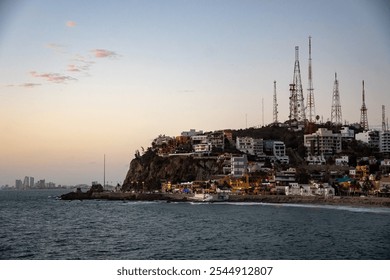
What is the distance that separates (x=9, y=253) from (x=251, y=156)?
3035 cm

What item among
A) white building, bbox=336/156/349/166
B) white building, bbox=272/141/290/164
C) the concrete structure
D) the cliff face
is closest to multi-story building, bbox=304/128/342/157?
white building, bbox=336/156/349/166

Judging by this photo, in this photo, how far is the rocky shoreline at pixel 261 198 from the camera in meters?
25.8

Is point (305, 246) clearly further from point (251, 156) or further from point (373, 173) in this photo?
point (251, 156)

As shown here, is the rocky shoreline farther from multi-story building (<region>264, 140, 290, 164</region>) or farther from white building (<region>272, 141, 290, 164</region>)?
white building (<region>272, 141, 290, 164</region>)

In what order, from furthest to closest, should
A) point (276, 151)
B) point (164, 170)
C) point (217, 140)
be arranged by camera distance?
point (217, 140), point (164, 170), point (276, 151)

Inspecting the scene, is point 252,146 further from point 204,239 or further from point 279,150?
point 204,239

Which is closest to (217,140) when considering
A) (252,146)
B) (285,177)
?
(252,146)

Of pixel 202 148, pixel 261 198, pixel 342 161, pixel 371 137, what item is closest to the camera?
pixel 261 198

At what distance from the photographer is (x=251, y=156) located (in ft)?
131

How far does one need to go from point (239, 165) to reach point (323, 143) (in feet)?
21.1

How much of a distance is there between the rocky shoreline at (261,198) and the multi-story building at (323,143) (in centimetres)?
819

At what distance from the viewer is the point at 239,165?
3775 cm

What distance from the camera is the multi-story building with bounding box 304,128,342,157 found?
126ft
